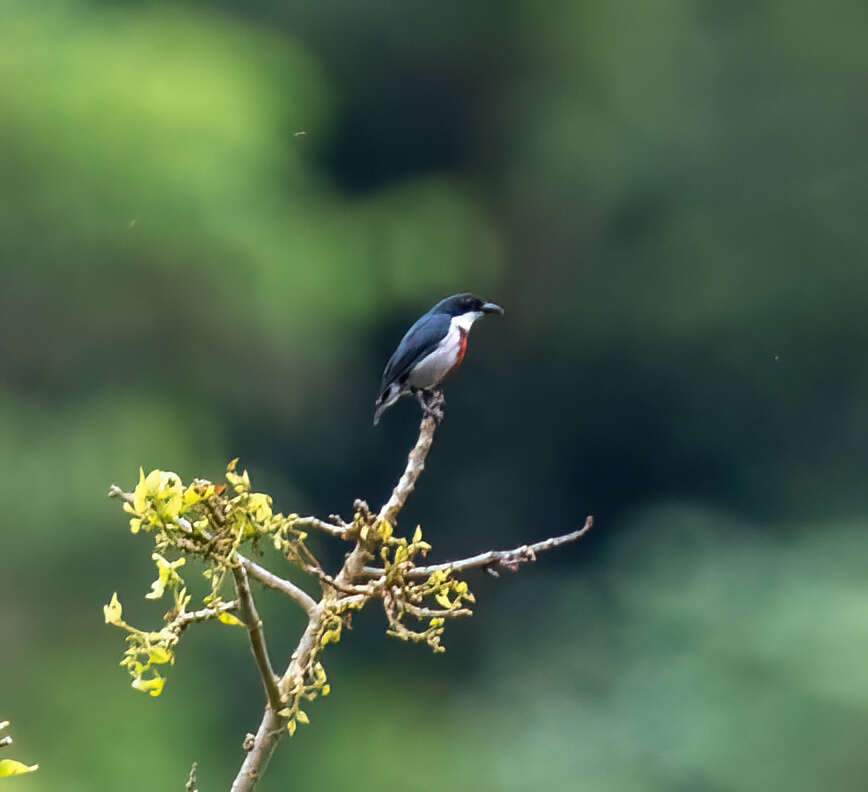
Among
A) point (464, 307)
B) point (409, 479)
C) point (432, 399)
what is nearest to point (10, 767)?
point (409, 479)

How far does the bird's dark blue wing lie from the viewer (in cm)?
220

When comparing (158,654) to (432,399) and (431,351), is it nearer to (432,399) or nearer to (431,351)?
(432,399)

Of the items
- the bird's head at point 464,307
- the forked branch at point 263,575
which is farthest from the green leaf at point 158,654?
the bird's head at point 464,307

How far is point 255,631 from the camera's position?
29.3 inches

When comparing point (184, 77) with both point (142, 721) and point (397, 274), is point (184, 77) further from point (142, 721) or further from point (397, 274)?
point (142, 721)

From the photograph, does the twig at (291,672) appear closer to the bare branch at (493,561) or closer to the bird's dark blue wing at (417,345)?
the bare branch at (493,561)

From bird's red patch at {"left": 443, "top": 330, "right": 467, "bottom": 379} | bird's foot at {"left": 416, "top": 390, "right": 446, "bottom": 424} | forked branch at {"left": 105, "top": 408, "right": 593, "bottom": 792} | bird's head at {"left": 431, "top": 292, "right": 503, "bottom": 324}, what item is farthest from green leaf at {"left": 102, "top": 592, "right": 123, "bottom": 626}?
bird's head at {"left": 431, "top": 292, "right": 503, "bottom": 324}

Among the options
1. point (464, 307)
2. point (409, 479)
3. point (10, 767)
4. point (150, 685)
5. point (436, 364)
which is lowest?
point (10, 767)

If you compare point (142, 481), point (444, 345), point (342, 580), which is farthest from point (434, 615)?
point (444, 345)

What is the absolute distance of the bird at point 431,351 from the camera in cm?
217

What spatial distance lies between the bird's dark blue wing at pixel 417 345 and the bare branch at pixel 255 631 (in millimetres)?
1442

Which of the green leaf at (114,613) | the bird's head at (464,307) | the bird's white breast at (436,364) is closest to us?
the green leaf at (114,613)

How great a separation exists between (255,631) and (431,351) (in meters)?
1.46

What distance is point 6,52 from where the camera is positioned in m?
4.46
